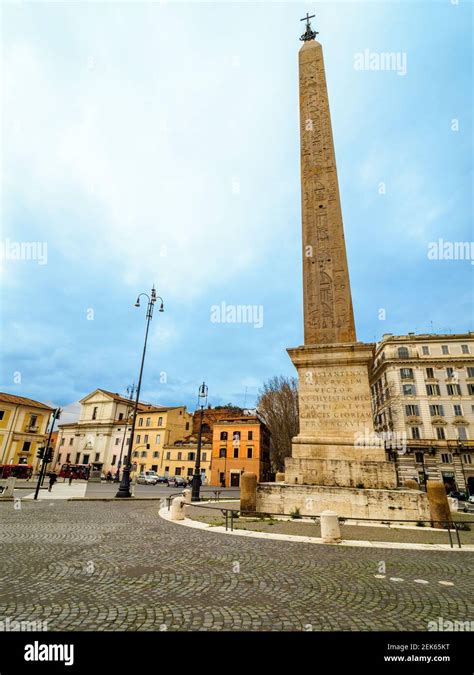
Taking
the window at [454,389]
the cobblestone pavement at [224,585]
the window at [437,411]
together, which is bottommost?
the cobblestone pavement at [224,585]

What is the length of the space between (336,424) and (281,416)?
946 inches

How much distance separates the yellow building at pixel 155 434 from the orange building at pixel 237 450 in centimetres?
873

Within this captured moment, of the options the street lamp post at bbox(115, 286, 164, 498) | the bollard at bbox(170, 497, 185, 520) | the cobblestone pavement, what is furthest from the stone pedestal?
the street lamp post at bbox(115, 286, 164, 498)

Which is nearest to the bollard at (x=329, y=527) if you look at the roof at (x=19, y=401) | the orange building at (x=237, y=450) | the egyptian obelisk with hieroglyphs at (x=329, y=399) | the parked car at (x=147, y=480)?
the egyptian obelisk with hieroglyphs at (x=329, y=399)

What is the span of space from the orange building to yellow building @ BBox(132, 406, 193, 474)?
8.73 metres

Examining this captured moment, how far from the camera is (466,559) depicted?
5285 mm

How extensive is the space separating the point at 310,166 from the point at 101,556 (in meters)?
12.3

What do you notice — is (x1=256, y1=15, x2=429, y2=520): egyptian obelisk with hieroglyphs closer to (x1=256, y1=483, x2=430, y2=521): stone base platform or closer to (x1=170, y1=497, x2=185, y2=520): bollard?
(x1=256, y1=483, x2=430, y2=521): stone base platform

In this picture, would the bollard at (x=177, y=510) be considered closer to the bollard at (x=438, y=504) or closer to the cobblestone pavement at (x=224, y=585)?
the cobblestone pavement at (x=224, y=585)

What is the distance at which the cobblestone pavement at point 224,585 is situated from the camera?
2998 mm

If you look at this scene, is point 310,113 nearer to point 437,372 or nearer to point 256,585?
point 256,585

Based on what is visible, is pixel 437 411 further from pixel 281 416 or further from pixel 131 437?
pixel 131 437

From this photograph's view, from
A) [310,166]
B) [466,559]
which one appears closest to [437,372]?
[310,166]

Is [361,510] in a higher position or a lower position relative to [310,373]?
lower
